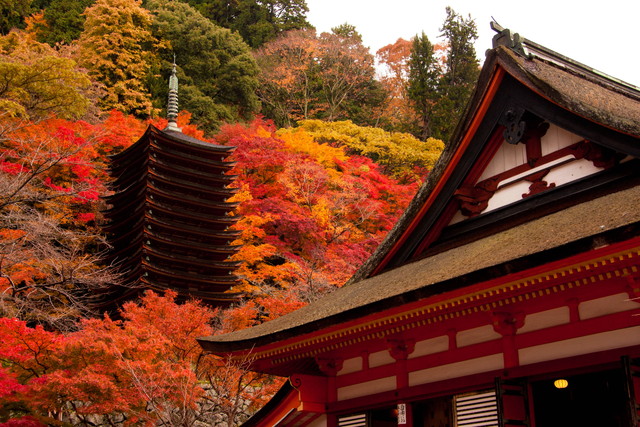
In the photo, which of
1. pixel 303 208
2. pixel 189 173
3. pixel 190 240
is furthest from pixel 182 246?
pixel 303 208

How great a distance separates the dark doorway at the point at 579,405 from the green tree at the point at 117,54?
1032 inches

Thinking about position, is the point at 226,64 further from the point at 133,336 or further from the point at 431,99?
the point at 133,336

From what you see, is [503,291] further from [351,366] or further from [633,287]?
[351,366]

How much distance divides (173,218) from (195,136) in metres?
6.32

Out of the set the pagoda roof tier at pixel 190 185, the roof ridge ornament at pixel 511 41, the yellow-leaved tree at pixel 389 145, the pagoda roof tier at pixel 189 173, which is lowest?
the roof ridge ornament at pixel 511 41

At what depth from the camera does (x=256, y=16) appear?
4247cm

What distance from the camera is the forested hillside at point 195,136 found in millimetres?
11367

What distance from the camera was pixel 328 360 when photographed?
302 inches

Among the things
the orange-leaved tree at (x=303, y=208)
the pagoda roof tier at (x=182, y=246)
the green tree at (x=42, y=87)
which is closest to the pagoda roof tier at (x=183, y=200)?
the orange-leaved tree at (x=303, y=208)

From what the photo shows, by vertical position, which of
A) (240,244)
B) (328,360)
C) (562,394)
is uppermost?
(240,244)

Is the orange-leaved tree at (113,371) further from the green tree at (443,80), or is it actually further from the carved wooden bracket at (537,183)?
the green tree at (443,80)

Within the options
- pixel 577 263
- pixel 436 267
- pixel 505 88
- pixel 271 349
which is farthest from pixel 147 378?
pixel 577 263

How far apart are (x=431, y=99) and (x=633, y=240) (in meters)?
30.5

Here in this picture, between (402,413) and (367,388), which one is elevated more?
(367,388)
